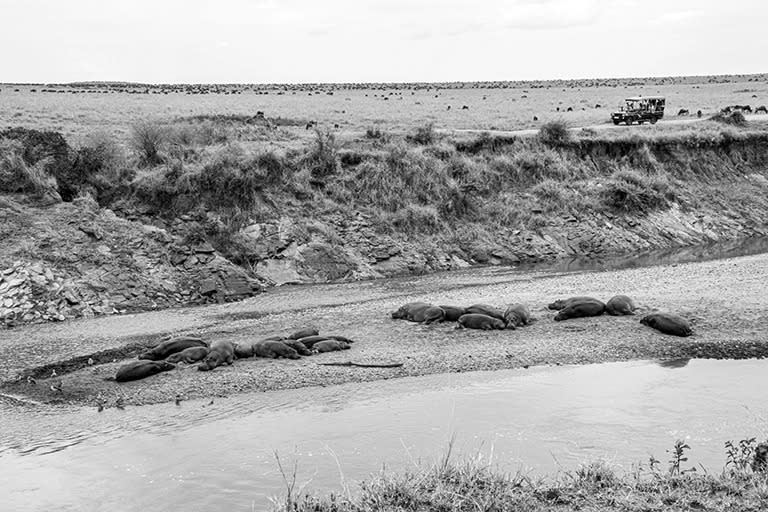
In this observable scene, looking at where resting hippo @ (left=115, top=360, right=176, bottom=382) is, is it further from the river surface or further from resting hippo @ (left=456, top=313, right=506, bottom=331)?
resting hippo @ (left=456, top=313, right=506, bottom=331)

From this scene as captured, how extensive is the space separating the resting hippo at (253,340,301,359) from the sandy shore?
21 cm

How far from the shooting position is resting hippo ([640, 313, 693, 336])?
54.3ft

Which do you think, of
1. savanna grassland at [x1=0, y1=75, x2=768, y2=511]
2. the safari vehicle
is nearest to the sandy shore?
savanna grassland at [x1=0, y1=75, x2=768, y2=511]

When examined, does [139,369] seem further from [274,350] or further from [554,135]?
[554,135]

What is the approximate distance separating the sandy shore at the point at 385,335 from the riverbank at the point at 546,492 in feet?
20.1

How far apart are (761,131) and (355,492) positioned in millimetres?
41074

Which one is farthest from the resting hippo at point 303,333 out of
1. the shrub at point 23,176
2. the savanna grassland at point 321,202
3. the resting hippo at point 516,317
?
the shrub at point 23,176

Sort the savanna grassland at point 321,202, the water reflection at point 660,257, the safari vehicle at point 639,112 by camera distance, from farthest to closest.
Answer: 1. the safari vehicle at point 639,112
2. the water reflection at point 660,257
3. the savanna grassland at point 321,202

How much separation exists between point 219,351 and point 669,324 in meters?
9.28

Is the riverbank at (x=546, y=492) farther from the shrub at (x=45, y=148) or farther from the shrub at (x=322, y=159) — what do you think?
the shrub at (x=322, y=159)

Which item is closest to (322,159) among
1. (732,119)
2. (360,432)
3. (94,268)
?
(94,268)

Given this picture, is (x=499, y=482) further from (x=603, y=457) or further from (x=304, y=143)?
(x=304, y=143)

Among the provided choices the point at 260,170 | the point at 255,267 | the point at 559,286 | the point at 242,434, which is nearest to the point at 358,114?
the point at 260,170

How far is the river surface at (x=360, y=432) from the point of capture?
9891 millimetres
